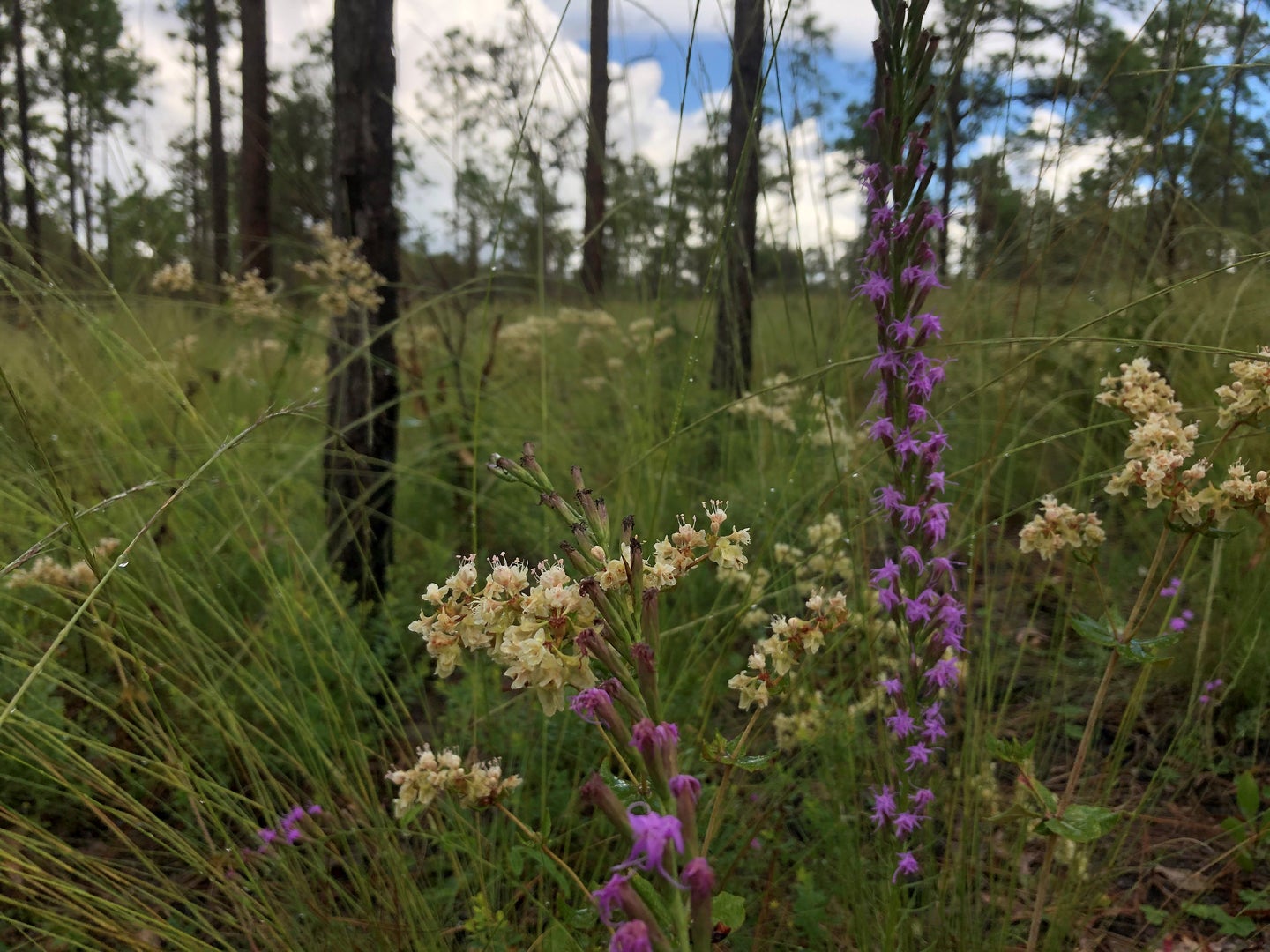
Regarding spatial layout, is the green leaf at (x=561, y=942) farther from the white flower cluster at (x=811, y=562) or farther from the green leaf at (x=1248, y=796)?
the green leaf at (x=1248, y=796)

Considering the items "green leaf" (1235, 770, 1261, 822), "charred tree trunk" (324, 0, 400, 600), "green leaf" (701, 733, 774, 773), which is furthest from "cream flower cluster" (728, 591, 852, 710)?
"charred tree trunk" (324, 0, 400, 600)

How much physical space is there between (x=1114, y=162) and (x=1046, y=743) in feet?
5.50

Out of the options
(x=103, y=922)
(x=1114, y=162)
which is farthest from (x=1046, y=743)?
(x=103, y=922)

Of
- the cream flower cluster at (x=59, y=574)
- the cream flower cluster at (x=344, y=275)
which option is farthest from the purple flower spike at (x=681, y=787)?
the cream flower cluster at (x=344, y=275)

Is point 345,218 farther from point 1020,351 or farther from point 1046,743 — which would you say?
point 1046,743

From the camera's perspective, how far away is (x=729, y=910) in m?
0.78

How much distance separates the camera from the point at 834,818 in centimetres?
150

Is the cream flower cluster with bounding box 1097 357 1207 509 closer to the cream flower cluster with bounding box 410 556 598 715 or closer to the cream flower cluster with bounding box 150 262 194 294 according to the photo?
the cream flower cluster with bounding box 410 556 598 715

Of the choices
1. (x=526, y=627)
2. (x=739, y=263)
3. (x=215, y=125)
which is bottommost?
(x=526, y=627)

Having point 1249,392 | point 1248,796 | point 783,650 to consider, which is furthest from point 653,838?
point 1248,796

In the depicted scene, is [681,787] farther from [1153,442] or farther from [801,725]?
[801,725]

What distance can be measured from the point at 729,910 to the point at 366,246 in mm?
2596

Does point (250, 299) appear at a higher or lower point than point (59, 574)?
higher

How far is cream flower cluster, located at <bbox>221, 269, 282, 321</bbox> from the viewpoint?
2727 millimetres
